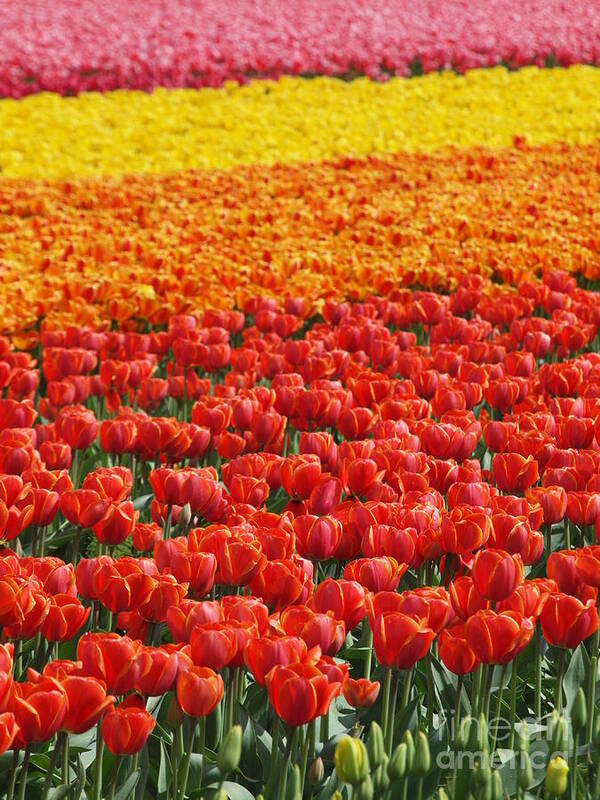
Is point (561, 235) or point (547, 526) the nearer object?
point (547, 526)

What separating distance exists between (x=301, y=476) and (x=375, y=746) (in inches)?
48.0

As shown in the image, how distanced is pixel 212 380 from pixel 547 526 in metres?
2.44

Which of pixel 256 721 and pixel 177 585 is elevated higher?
pixel 177 585

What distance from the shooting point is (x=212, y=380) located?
5031mm

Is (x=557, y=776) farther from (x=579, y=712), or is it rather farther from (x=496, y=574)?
(x=496, y=574)

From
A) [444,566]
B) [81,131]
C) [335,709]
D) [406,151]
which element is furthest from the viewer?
[81,131]

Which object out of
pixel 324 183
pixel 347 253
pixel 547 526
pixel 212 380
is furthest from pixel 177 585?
pixel 324 183

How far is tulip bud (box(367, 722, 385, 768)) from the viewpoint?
5.68 feet

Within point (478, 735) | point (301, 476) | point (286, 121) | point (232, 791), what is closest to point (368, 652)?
point (232, 791)

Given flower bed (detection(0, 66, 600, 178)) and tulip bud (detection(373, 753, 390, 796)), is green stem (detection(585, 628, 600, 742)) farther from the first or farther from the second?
flower bed (detection(0, 66, 600, 178))

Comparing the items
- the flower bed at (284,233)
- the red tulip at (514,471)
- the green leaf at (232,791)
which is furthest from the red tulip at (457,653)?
the flower bed at (284,233)

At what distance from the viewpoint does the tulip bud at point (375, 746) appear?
68.2 inches

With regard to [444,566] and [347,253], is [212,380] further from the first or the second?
[444,566]

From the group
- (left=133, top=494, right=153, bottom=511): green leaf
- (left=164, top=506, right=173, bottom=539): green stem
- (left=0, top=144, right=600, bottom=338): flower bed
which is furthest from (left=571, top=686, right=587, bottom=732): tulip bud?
(left=0, top=144, right=600, bottom=338): flower bed
